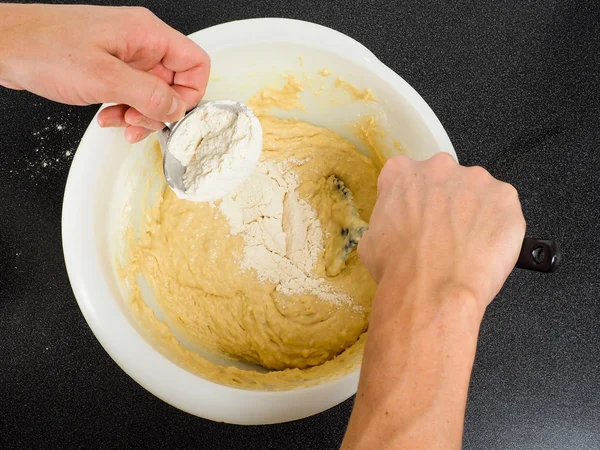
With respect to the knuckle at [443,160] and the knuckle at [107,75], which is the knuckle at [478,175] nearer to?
the knuckle at [443,160]

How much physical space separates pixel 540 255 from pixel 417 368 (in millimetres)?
250

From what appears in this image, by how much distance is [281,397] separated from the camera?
80 centimetres

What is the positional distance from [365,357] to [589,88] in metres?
0.93

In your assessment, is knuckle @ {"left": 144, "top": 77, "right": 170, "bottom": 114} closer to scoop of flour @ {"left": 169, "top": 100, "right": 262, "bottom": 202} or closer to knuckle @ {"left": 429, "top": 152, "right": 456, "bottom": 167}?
scoop of flour @ {"left": 169, "top": 100, "right": 262, "bottom": 202}

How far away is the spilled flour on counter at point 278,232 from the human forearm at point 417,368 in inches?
13.8

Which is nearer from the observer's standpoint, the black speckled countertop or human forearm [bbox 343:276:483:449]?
human forearm [bbox 343:276:483:449]

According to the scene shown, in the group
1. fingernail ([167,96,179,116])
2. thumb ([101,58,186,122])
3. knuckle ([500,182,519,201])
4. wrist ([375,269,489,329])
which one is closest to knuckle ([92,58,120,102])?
thumb ([101,58,186,122])

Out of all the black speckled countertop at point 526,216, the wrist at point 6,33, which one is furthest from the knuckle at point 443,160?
the wrist at point 6,33

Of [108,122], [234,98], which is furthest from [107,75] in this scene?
[234,98]

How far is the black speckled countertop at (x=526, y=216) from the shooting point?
1099 mm

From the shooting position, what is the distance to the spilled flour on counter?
1.01m

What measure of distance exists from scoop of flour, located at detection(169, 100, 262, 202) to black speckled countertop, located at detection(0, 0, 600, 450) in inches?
15.5

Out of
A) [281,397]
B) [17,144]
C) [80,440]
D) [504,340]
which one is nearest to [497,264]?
[281,397]

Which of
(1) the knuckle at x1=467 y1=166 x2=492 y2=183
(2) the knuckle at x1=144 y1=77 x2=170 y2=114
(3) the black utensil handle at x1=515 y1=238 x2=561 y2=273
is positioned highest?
(2) the knuckle at x1=144 y1=77 x2=170 y2=114
